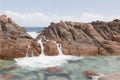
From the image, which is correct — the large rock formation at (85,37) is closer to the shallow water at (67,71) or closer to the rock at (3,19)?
the shallow water at (67,71)

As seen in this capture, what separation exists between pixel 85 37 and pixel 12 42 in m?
10.1

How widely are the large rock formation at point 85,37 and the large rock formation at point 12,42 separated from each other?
2241mm

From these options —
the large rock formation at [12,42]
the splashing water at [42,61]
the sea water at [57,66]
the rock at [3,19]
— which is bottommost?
the sea water at [57,66]

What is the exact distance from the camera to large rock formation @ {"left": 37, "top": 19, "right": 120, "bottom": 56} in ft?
99.5

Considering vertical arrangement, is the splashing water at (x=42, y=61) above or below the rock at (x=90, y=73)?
above

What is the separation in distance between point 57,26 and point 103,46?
23.5 ft

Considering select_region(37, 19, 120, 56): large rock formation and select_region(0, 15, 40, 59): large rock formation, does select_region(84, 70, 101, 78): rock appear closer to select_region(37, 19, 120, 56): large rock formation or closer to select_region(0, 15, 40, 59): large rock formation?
select_region(37, 19, 120, 56): large rock formation

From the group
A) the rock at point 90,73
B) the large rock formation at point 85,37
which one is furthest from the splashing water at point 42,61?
the rock at point 90,73

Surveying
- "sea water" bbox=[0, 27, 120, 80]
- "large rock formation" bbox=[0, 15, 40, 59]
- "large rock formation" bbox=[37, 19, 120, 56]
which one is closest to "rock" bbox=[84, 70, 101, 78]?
"sea water" bbox=[0, 27, 120, 80]

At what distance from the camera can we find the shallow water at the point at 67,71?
18.5 metres

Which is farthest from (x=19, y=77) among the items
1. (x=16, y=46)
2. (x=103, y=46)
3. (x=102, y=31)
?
(x=102, y=31)

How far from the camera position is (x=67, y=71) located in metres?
20.6

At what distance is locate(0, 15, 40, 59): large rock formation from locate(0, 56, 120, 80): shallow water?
318 cm

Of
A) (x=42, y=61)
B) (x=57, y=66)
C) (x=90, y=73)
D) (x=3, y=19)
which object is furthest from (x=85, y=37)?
(x=90, y=73)
